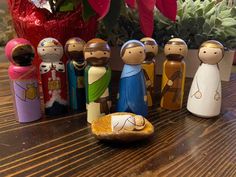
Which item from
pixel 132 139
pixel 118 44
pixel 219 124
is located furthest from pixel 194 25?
pixel 132 139

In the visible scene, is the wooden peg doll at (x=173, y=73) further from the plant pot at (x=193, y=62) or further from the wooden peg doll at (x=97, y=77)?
the plant pot at (x=193, y=62)

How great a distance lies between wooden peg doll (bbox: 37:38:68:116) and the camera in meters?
0.47

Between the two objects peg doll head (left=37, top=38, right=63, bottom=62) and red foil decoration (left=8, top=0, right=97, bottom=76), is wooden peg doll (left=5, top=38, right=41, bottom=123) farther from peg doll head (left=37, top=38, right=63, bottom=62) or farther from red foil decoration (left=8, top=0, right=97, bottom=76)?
red foil decoration (left=8, top=0, right=97, bottom=76)

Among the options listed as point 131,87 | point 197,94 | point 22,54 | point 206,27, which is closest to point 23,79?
point 22,54

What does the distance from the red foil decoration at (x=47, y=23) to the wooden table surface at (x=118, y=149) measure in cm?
19

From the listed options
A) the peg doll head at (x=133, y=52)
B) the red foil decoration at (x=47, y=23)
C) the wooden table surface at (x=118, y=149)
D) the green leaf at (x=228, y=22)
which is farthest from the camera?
the green leaf at (x=228, y=22)

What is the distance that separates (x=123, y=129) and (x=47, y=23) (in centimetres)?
34

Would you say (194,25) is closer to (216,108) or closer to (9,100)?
(216,108)

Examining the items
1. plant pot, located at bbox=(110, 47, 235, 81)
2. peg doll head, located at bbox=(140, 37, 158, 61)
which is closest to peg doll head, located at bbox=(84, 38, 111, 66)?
peg doll head, located at bbox=(140, 37, 158, 61)

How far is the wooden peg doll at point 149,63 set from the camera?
517 mm

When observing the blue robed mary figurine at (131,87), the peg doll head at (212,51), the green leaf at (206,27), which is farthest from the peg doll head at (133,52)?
the green leaf at (206,27)

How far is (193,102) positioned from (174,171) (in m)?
0.20

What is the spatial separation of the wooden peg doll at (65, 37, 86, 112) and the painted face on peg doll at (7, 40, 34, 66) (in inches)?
3.1

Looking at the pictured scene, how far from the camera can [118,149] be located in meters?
0.39
